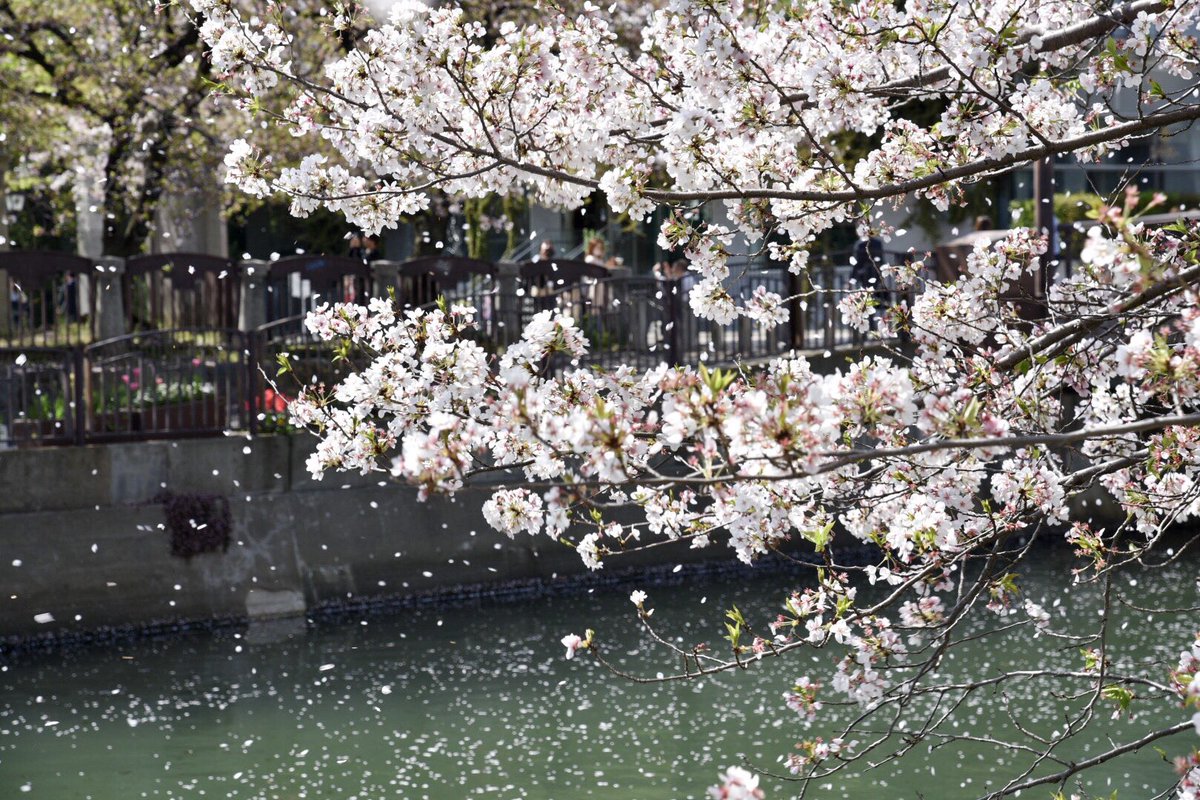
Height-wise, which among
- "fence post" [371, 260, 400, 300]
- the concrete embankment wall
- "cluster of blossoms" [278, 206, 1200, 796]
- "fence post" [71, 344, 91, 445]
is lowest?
the concrete embankment wall

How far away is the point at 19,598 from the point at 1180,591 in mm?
11237

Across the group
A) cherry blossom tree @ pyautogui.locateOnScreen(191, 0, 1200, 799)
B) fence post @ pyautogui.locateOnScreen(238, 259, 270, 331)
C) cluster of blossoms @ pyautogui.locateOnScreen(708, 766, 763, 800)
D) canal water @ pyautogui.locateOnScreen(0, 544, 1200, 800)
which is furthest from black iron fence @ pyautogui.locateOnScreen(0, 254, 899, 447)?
cluster of blossoms @ pyautogui.locateOnScreen(708, 766, 763, 800)

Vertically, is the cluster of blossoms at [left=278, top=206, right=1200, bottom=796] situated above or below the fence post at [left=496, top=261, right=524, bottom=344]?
below

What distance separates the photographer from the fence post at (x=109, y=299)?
1831cm

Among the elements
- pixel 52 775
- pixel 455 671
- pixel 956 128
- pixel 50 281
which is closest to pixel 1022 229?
pixel 956 128

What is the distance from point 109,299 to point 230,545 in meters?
3.92

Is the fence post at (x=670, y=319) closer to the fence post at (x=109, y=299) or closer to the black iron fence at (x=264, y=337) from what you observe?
the black iron fence at (x=264, y=337)

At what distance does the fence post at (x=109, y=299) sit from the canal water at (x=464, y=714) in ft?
14.1

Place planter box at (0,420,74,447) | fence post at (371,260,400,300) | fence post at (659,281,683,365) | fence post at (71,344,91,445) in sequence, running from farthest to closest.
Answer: fence post at (371,260,400,300) < fence post at (659,281,683,365) < fence post at (71,344,91,445) < planter box at (0,420,74,447)

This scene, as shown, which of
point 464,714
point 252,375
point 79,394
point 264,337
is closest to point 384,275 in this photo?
point 264,337

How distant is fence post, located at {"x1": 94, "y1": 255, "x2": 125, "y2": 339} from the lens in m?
18.3

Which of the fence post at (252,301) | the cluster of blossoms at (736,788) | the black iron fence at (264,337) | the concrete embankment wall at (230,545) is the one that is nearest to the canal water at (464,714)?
the concrete embankment wall at (230,545)

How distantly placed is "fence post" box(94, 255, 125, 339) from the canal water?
428 centimetres

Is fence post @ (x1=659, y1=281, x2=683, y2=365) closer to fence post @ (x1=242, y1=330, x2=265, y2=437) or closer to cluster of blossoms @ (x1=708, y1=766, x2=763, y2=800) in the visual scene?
fence post @ (x1=242, y1=330, x2=265, y2=437)
